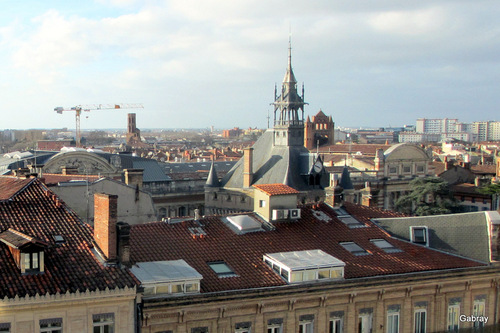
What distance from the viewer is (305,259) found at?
27703mm

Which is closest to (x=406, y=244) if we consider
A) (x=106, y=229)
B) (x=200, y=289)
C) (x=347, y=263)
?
(x=347, y=263)

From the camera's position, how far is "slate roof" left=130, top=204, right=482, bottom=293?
26.4 m

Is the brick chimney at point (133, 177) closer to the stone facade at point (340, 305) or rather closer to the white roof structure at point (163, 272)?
the white roof structure at point (163, 272)

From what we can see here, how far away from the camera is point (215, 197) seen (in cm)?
6394

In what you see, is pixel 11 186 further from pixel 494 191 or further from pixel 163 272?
pixel 494 191

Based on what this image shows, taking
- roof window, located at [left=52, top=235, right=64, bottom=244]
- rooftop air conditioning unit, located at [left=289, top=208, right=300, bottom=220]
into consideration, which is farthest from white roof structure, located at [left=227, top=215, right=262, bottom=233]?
roof window, located at [left=52, top=235, right=64, bottom=244]

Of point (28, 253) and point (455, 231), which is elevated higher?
point (28, 253)

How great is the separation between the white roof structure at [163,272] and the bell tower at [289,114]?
39634 millimetres

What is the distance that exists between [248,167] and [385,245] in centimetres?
3176

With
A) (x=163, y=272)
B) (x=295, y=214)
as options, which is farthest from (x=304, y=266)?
(x=295, y=214)

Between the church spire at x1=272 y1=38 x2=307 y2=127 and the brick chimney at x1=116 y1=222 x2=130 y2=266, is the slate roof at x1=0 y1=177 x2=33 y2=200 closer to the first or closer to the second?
the brick chimney at x1=116 y1=222 x2=130 y2=266

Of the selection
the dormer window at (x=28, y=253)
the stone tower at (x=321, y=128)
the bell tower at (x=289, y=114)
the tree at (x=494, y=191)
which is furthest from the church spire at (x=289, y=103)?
the stone tower at (x=321, y=128)

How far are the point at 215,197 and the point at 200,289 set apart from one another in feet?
129

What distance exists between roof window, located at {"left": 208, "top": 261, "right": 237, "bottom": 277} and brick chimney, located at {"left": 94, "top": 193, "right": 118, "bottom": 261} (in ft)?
14.7
